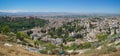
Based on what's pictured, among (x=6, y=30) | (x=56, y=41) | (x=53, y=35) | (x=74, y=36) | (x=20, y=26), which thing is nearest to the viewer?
(x=6, y=30)

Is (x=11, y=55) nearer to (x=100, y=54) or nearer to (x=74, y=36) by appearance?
(x=100, y=54)

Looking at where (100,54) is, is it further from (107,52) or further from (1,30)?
(1,30)

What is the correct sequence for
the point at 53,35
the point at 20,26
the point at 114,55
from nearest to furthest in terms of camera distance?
1. the point at 114,55
2. the point at 53,35
3. the point at 20,26

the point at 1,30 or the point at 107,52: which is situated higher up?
the point at 107,52

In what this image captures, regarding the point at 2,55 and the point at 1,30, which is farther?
the point at 1,30

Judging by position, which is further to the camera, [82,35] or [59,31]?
[59,31]

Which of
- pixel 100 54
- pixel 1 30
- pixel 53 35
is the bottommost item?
pixel 53 35

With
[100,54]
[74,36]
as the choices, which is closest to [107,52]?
[100,54]

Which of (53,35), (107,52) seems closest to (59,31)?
(53,35)

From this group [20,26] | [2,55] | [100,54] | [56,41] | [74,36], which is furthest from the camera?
[20,26]
